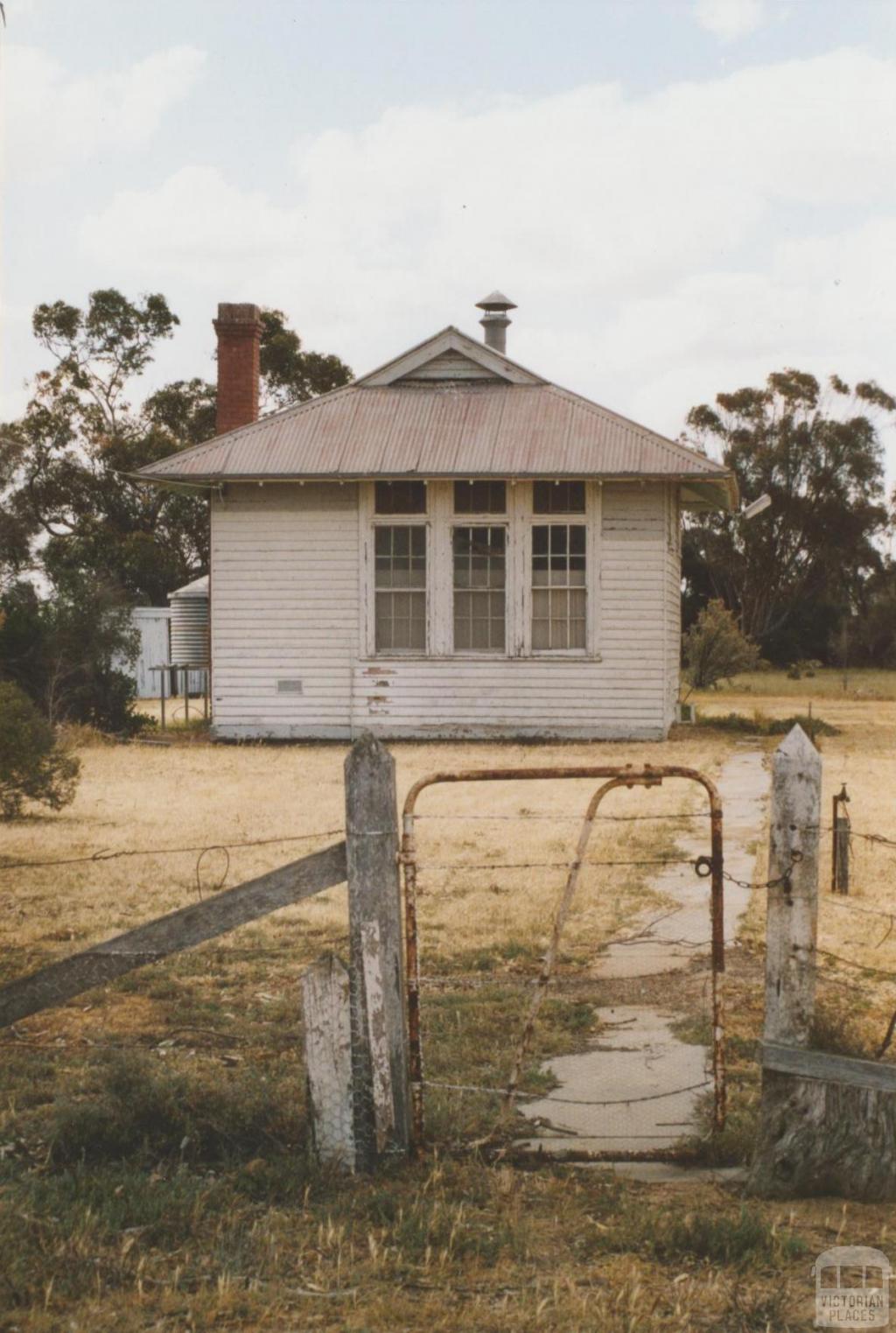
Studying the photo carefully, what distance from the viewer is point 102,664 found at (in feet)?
76.6

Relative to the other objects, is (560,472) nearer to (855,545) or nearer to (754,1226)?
(754,1226)

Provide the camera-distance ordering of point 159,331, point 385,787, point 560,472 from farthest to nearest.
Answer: point 159,331, point 560,472, point 385,787

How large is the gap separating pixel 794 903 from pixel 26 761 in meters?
8.85

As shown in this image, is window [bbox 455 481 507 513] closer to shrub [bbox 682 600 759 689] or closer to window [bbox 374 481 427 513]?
window [bbox 374 481 427 513]

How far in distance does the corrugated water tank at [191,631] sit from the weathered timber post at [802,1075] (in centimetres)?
1991

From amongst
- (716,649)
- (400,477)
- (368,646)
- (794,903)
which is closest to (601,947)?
(794,903)

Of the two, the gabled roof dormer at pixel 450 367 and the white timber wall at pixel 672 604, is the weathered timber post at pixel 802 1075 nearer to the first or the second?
the white timber wall at pixel 672 604

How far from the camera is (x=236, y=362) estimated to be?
2398 cm

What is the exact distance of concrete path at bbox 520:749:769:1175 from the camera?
5422mm

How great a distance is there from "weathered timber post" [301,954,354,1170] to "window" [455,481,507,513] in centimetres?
1575

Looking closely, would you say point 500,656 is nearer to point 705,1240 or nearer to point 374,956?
point 374,956

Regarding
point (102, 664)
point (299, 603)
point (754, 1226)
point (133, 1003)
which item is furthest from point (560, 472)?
point (754, 1226)

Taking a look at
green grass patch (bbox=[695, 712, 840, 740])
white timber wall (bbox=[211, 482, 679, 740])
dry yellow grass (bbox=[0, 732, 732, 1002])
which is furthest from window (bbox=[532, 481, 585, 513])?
green grass patch (bbox=[695, 712, 840, 740])

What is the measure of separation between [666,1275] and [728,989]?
3.38 metres
